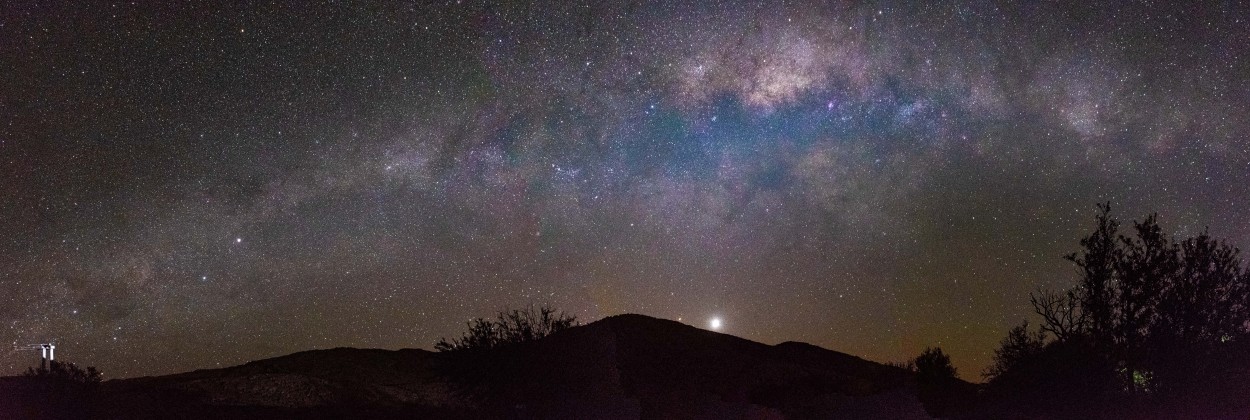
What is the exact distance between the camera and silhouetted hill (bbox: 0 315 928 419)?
31.8m

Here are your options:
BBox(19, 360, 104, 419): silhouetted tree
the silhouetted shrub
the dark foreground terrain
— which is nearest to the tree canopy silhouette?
the dark foreground terrain

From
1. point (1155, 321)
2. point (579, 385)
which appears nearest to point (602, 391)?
point (579, 385)

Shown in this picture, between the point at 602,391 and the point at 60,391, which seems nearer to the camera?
the point at 602,391

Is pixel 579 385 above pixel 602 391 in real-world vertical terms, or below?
above

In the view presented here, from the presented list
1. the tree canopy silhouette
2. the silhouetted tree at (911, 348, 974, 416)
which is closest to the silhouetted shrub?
the silhouetted tree at (911, 348, 974, 416)

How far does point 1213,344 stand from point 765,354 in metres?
38.3

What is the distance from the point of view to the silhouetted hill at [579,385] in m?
31.8

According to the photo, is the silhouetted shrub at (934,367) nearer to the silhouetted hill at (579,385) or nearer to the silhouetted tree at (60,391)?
the silhouetted hill at (579,385)

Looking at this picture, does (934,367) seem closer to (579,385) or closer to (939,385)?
(939,385)

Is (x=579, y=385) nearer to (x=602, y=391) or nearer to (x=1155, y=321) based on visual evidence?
(x=602, y=391)

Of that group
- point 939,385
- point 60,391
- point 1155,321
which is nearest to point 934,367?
point 939,385

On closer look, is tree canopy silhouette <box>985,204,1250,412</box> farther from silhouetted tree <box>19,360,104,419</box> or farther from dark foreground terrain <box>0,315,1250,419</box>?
silhouetted tree <box>19,360,104,419</box>

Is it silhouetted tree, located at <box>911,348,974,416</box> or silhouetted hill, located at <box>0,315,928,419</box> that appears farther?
silhouetted tree, located at <box>911,348,974,416</box>

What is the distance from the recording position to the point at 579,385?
36.9 metres
